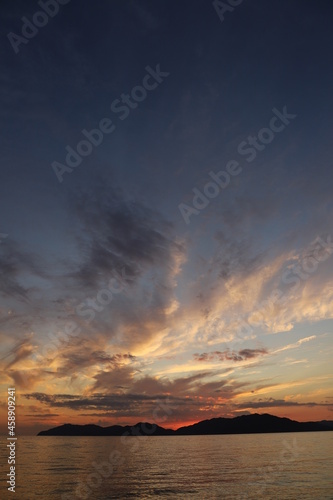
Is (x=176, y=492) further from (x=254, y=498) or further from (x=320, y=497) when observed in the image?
(x=320, y=497)

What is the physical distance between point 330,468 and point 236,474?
1869 cm

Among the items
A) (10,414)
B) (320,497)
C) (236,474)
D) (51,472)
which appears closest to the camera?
(10,414)

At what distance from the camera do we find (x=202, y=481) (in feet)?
194

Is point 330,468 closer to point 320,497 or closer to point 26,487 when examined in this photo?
point 320,497

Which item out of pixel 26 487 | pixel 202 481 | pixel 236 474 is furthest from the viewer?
pixel 236 474

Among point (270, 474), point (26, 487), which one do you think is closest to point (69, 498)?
point (26, 487)

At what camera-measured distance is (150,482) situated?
198 ft

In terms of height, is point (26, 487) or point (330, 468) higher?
point (26, 487)

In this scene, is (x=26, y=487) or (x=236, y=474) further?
(x=236, y=474)

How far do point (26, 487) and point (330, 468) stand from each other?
54.0 m

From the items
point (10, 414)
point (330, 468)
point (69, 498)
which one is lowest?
point (330, 468)

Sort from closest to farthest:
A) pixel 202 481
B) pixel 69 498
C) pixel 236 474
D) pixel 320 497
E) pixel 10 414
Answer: pixel 10 414 → pixel 320 497 → pixel 69 498 → pixel 202 481 → pixel 236 474

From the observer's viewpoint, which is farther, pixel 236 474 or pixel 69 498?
pixel 236 474

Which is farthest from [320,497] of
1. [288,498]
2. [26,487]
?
[26,487]
